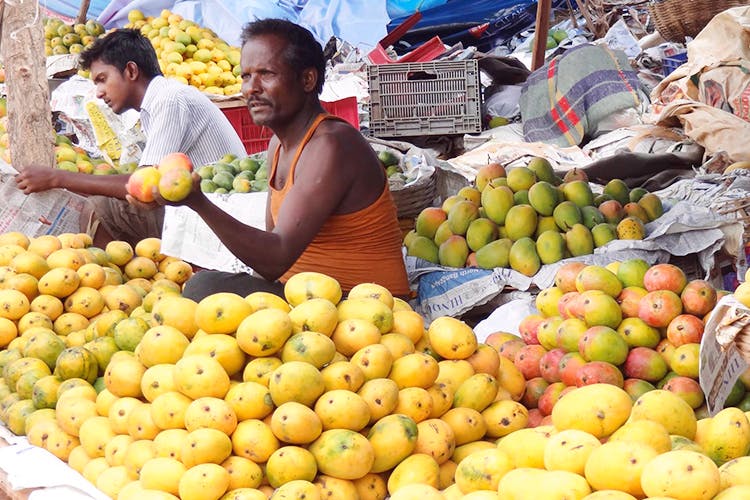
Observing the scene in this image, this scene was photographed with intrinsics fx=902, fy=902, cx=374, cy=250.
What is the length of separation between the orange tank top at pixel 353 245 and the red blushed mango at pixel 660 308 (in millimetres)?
1038

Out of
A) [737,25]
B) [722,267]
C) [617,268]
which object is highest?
[737,25]

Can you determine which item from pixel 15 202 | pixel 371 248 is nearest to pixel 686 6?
pixel 371 248

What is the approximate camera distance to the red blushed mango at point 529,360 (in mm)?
2490

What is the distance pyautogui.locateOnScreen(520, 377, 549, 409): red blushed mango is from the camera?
2383 millimetres

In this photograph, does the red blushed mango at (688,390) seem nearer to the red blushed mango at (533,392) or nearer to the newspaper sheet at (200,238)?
the red blushed mango at (533,392)

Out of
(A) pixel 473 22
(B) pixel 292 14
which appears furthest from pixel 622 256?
(A) pixel 473 22

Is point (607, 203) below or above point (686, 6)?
below

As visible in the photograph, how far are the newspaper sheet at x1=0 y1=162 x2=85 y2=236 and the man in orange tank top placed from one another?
45.6 inches

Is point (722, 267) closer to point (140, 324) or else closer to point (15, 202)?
point (140, 324)

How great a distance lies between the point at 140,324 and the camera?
234 centimetres

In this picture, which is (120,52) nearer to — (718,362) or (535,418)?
(535,418)

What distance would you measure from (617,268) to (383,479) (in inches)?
46.3

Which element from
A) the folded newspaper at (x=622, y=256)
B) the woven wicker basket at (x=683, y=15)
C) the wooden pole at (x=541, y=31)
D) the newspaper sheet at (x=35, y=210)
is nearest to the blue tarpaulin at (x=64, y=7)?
the wooden pole at (x=541, y=31)

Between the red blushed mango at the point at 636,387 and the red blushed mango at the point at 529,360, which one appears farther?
the red blushed mango at the point at 529,360
